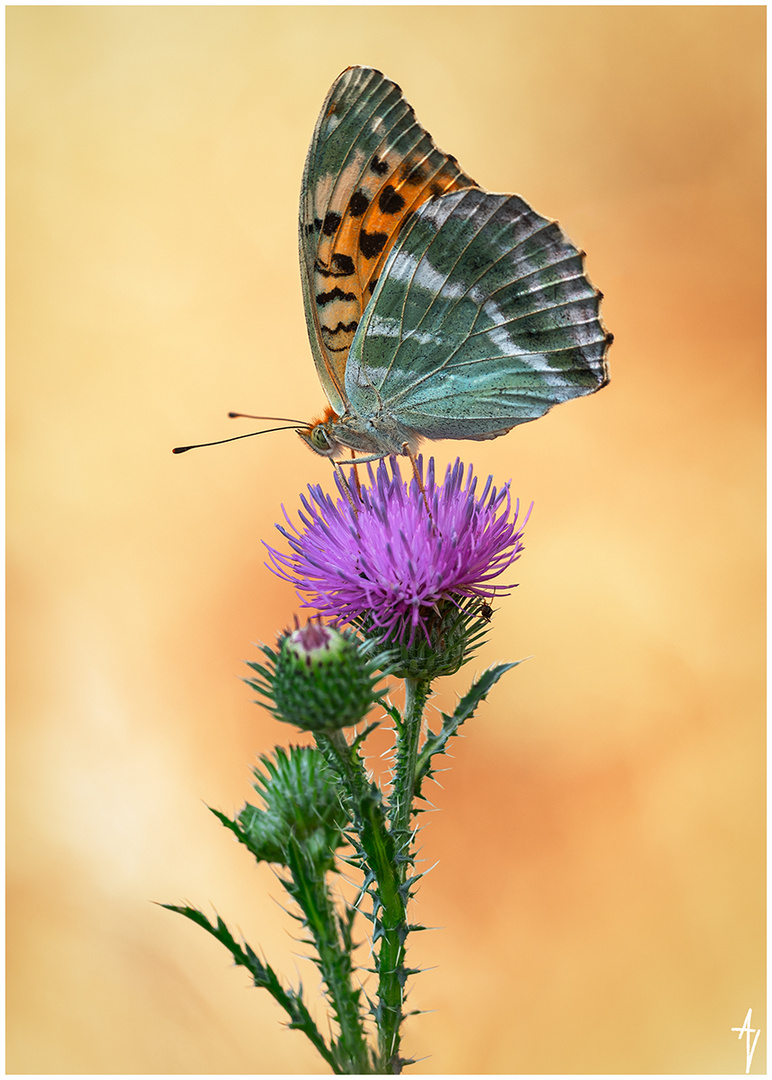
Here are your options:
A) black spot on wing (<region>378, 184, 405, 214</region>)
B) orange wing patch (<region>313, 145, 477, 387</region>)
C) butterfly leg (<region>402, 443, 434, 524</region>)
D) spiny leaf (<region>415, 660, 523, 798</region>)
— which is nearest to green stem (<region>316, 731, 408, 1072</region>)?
spiny leaf (<region>415, 660, 523, 798</region>)

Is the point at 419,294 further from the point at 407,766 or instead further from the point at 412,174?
the point at 407,766

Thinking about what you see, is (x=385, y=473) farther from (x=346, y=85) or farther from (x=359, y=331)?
(x=346, y=85)

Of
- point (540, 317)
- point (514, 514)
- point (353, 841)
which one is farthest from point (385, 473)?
point (353, 841)

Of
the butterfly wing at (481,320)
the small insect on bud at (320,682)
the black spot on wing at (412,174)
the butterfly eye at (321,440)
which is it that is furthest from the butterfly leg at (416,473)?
the black spot on wing at (412,174)

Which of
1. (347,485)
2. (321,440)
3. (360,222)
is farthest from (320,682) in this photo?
(360,222)

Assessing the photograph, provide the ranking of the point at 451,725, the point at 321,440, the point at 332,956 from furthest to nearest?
the point at 321,440 < the point at 451,725 < the point at 332,956

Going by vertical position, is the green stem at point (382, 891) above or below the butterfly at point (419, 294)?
below

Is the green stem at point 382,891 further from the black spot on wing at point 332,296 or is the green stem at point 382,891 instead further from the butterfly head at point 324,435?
the black spot on wing at point 332,296
